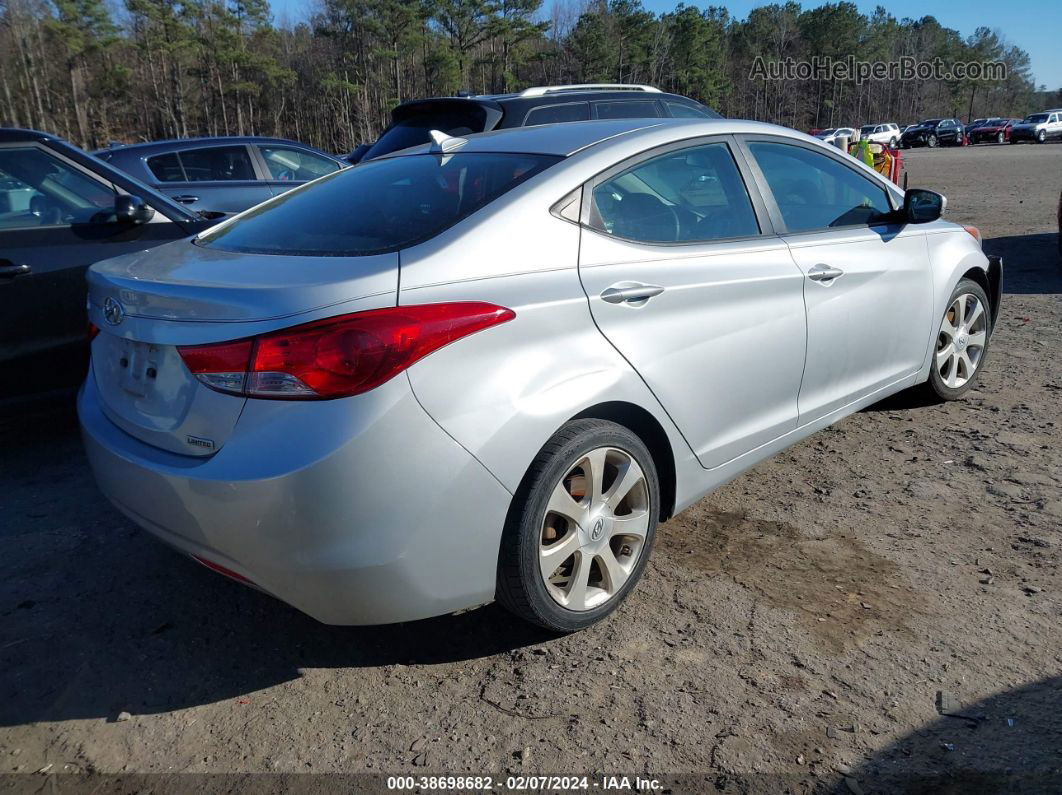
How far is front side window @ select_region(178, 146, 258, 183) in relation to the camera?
9109 millimetres

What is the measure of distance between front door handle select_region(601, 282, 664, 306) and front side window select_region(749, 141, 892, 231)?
3.53ft

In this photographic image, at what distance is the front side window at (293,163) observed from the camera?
973cm

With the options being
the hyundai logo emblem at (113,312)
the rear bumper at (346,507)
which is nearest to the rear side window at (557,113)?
the hyundai logo emblem at (113,312)

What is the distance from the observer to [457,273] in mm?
2371

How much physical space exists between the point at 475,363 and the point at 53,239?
10.2 feet

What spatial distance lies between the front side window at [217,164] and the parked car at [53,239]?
15.2 ft

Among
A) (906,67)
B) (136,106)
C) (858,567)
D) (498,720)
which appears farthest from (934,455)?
(906,67)

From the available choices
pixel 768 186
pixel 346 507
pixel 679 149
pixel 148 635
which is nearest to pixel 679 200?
pixel 679 149

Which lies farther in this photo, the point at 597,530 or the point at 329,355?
the point at 597,530

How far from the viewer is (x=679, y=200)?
3141 millimetres

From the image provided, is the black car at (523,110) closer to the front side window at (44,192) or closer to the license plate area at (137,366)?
the front side window at (44,192)

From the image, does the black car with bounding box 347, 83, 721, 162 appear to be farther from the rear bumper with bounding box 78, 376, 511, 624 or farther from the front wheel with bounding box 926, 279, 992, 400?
the rear bumper with bounding box 78, 376, 511, 624

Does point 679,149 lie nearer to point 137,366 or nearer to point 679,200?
point 679,200

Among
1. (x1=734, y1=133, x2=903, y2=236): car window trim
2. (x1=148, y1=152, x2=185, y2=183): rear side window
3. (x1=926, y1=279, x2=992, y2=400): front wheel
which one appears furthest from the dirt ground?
(x1=148, y1=152, x2=185, y2=183): rear side window
